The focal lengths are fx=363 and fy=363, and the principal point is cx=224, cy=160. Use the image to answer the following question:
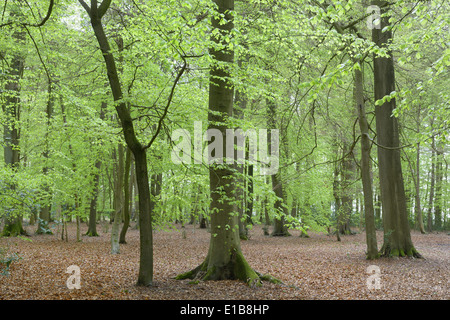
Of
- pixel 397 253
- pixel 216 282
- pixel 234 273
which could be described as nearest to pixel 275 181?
pixel 397 253

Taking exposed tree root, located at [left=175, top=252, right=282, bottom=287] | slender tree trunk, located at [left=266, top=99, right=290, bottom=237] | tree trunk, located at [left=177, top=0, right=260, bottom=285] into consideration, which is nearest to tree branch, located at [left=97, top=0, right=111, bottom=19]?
tree trunk, located at [left=177, top=0, right=260, bottom=285]

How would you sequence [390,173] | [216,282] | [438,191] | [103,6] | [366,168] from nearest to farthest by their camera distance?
[103,6] → [216,282] → [366,168] → [390,173] → [438,191]

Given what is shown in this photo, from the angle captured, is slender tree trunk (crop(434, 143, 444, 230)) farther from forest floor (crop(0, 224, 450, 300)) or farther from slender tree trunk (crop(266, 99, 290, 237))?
forest floor (crop(0, 224, 450, 300))

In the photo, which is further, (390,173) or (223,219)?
(390,173)

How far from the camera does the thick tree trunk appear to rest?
11.6 m

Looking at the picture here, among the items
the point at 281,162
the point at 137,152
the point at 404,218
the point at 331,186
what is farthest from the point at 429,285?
the point at 331,186

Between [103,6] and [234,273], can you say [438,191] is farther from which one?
[103,6]

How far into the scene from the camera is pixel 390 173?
38.7 ft

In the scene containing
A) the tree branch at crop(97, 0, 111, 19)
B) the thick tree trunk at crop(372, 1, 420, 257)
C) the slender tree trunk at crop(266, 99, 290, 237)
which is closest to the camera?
the tree branch at crop(97, 0, 111, 19)

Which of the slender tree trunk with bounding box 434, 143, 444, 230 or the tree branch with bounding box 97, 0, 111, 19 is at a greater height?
the tree branch with bounding box 97, 0, 111, 19

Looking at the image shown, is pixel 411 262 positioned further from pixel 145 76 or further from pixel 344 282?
pixel 145 76

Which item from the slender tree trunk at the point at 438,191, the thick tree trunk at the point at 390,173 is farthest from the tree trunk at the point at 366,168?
the slender tree trunk at the point at 438,191

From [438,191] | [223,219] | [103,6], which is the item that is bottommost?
[223,219]

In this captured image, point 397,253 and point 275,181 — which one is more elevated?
point 275,181
